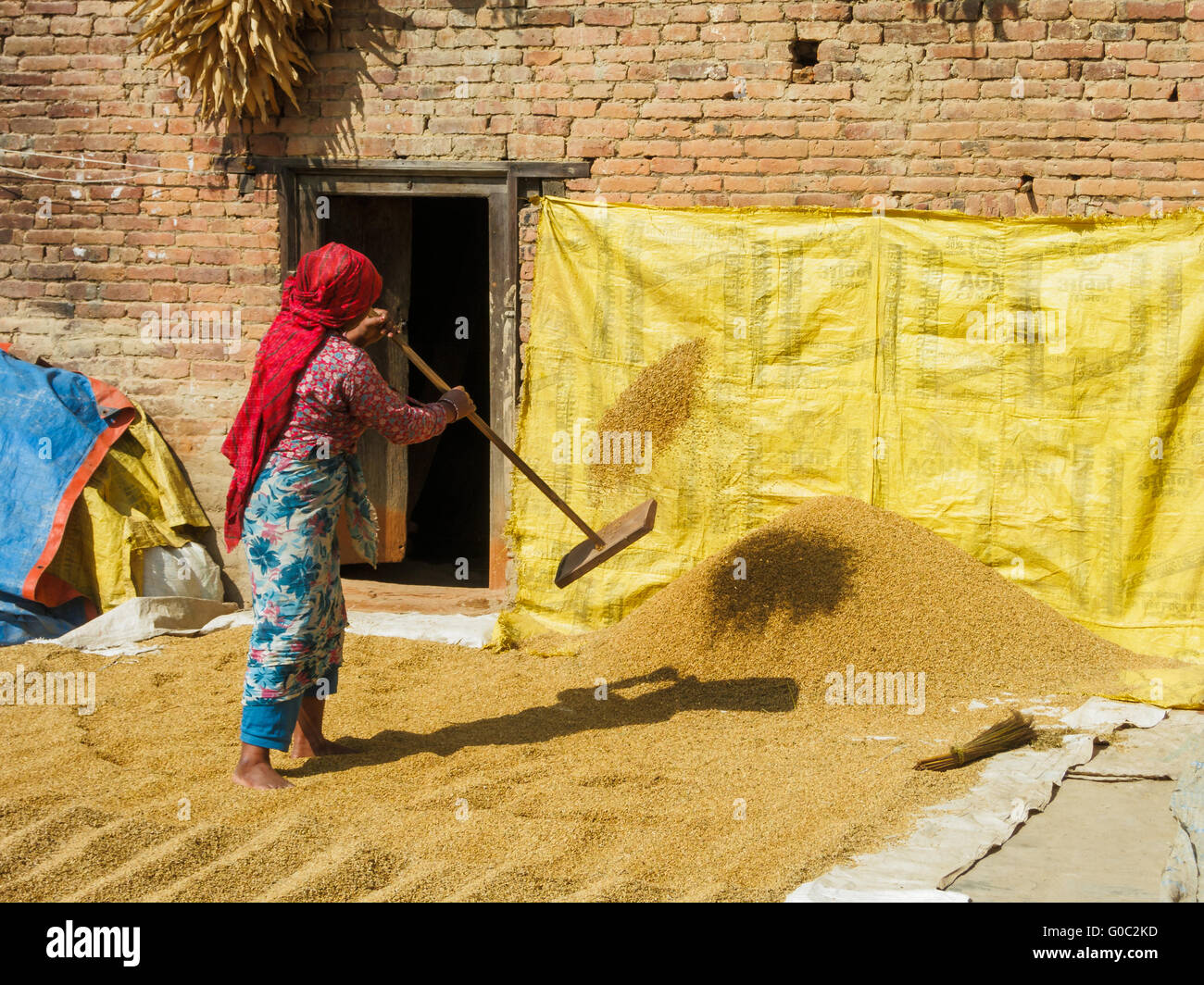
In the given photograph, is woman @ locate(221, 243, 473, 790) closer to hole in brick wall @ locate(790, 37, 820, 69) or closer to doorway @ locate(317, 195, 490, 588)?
hole in brick wall @ locate(790, 37, 820, 69)

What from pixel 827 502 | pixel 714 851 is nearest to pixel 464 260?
pixel 827 502

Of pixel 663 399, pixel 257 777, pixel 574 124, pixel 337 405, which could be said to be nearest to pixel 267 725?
pixel 257 777

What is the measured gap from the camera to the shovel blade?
451 centimetres

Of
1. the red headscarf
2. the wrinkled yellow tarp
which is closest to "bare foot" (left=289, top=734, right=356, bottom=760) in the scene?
the red headscarf

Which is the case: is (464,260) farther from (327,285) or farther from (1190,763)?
(1190,763)

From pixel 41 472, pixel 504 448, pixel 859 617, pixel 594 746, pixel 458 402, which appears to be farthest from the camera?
pixel 41 472

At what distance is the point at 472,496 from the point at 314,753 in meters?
4.90

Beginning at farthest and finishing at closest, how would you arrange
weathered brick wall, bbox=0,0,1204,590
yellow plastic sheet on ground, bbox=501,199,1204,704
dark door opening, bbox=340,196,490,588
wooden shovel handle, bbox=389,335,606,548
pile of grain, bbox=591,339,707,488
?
dark door opening, bbox=340,196,490,588
pile of grain, bbox=591,339,707,488
weathered brick wall, bbox=0,0,1204,590
yellow plastic sheet on ground, bbox=501,199,1204,704
wooden shovel handle, bbox=389,335,606,548

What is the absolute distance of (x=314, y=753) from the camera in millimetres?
4031

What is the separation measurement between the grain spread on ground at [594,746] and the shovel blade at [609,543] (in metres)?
0.44

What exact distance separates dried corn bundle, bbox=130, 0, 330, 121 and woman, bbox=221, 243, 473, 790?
247 cm

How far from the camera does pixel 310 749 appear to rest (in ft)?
13.2

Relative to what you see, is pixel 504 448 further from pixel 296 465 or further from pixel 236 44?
pixel 236 44

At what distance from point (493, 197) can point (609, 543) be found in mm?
2179
